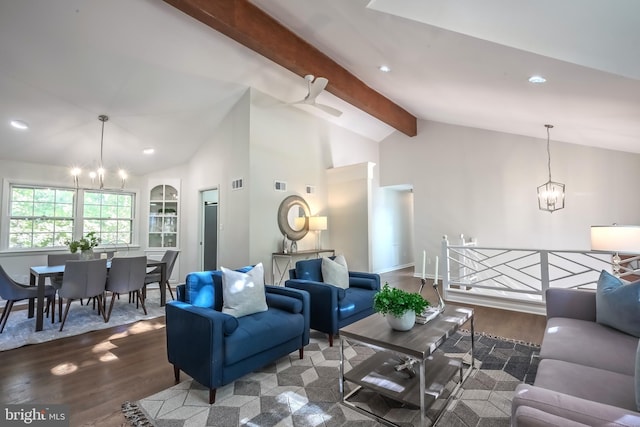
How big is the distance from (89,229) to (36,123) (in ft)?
7.67

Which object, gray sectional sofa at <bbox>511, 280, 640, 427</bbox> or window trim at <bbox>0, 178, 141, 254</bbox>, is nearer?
gray sectional sofa at <bbox>511, 280, 640, 427</bbox>

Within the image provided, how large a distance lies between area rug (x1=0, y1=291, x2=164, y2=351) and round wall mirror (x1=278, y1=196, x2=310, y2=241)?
2.39 meters

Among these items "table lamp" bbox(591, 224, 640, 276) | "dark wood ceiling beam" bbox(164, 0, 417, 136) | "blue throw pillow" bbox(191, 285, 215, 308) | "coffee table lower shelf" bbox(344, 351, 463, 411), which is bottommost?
"coffee table lower shelf" bbox(344, 351, 463, 411)

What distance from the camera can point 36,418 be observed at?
6.60ft

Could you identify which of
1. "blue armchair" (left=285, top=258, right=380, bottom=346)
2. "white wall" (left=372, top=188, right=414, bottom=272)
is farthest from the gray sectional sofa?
"white wall" (left=372, top=188, right=414, bottom=272)

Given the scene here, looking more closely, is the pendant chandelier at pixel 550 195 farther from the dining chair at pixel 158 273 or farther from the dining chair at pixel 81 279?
the dining chair at pixel 81 279

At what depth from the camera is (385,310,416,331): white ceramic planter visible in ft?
7.09

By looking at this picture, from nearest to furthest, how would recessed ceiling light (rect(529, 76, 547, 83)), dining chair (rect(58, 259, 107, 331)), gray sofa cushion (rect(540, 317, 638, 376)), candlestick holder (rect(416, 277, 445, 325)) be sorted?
gray sofa cushion (rect(540, 317, 638, 376)) → candlestick holder (rect(416, 277, 445, 325)) → recessed ceiling light (rect(529, 76, 547, 83)) → dining chair (rect(58, 259, 107, 331))

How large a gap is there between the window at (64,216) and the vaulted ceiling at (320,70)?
2.23 ft

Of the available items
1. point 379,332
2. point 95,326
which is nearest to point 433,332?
point 379,332

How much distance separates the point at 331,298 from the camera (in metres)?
3.10

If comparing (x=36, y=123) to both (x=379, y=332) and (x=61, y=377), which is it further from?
(x=379, y=332)

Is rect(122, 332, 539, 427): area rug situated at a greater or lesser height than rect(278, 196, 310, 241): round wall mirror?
lesser

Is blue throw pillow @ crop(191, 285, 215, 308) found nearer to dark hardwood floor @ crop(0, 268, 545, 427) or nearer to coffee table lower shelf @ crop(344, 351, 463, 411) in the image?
dark hardwood floor @ crop(0, 268, 545, 427)
